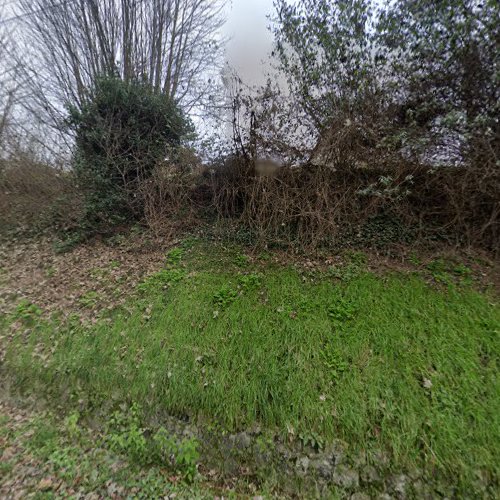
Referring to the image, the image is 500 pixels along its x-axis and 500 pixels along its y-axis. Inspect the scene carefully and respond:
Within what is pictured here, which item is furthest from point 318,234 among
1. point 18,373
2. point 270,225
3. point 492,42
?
point 18,373

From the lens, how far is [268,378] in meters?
2.87

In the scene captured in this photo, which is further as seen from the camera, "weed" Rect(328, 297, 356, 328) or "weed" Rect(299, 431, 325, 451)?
"weed" Rect(328, 297, 356, 328)

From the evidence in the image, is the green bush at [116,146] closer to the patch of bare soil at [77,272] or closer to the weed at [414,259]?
the patch of bare soil at [77,272]

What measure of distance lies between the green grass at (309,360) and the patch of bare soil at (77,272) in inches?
17.5

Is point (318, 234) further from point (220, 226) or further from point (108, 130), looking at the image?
point (108, 130)

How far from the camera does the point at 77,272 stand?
5012mm

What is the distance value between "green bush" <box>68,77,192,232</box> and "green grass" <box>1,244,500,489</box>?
9.53ft

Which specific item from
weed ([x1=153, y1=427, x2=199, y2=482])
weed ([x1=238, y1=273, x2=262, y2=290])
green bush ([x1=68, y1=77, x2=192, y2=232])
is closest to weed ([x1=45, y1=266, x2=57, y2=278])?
green bush ([x1=68, y1=77, x2=192, y2=232])

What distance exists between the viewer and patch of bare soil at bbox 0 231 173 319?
4305 mm

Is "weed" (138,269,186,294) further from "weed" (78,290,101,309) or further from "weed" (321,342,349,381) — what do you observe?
"weed" (321,342,349,381)

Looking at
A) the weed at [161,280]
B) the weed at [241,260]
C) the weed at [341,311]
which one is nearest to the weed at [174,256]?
the weed at [161,280]

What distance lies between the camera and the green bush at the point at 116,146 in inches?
232

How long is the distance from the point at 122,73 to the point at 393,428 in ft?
35.6

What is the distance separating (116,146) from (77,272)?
3.05m
